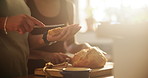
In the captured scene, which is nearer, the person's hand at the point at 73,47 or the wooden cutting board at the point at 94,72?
the wooden cutting board at the point at 94,72

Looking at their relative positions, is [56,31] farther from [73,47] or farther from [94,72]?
[73,47]

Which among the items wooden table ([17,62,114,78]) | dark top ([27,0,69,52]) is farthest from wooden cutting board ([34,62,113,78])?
dark top ([27,0,69,52])

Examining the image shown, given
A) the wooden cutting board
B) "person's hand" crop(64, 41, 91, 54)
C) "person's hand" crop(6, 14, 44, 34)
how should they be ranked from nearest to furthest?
"person's hand" crop(6, 14, 44, 34) < the wooden cutting board < "person's hand" crop(64, 41, 91, 54)

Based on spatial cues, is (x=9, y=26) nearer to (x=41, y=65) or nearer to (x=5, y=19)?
(x=5, y=19)

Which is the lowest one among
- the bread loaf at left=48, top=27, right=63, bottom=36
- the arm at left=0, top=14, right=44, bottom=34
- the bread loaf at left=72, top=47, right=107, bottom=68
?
the bread loaf at left=72, top=47, right=107, bottom=68

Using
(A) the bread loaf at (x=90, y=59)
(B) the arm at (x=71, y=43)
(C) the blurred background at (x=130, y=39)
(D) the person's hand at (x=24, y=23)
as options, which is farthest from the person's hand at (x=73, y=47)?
(C) the blurred background at (x=130, y=39)

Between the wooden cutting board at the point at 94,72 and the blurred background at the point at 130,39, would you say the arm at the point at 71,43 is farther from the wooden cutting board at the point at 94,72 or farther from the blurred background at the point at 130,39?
the blurred background at the point at 130,39

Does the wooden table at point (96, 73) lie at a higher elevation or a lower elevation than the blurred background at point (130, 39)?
lower

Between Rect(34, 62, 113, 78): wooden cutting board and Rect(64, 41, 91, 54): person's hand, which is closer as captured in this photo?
Rect(34, 62, 113, 78): wooden cutting board

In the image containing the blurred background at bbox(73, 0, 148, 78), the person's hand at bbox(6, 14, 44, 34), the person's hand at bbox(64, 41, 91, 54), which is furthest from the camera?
the person's hand at bbox(64, 41, 91, 54)

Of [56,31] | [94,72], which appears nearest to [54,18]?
[56,31]

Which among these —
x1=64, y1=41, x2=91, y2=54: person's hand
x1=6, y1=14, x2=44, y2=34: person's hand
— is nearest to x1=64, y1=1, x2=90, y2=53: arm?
x1=64, y1=41, x2=91, y2=54: person's hand

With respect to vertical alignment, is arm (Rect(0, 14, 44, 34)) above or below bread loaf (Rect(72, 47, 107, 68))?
above

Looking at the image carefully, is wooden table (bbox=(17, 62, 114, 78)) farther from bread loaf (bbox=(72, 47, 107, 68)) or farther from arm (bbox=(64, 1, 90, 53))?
arm (bbox=(64, 1, 90, 53))
